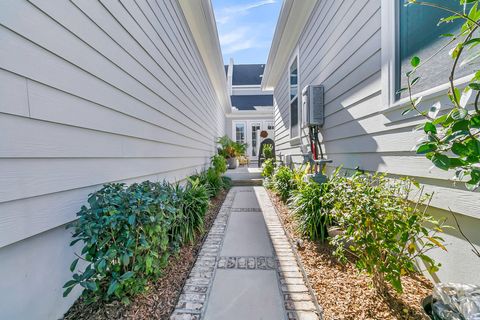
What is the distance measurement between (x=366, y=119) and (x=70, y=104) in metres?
2.59

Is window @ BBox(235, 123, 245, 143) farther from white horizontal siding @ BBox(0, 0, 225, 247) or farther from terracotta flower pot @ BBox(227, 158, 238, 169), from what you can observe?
white horizontal siding @ BBox(0, 0, 225, 247)

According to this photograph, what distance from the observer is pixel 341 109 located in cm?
297

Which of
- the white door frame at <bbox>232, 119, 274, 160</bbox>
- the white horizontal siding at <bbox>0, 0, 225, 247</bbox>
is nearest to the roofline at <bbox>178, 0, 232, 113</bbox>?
the white horizontal siding at <bbox>0, 0, 225, 247</bbox>

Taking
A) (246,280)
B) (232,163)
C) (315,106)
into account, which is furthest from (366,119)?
(232,163)

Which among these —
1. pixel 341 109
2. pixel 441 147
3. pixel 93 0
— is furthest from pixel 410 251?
pixel 93 0

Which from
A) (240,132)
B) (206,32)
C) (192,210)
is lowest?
(192,210)

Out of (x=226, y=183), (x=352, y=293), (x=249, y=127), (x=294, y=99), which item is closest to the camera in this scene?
(x=352, y=293)

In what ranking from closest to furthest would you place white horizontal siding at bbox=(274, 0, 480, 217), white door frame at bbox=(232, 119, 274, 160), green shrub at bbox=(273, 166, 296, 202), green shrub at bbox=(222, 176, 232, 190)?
white horizontal siding at bbox=(274, 0, 480, 217)
green shrub at bbox=(273, 166, 296, 202)
green shrub at bbox=(222, 176, 232, 190)
white door frame at bbox=(232, 119, 274, 160)

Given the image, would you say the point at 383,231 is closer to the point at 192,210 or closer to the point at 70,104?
the point at 192,210

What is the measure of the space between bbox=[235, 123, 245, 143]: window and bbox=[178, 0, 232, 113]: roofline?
5083mm

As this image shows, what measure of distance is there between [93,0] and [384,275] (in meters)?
2.77

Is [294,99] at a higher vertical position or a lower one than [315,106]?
higher

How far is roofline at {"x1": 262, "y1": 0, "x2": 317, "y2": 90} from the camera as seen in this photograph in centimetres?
414

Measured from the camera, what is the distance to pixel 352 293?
158 centimetres
